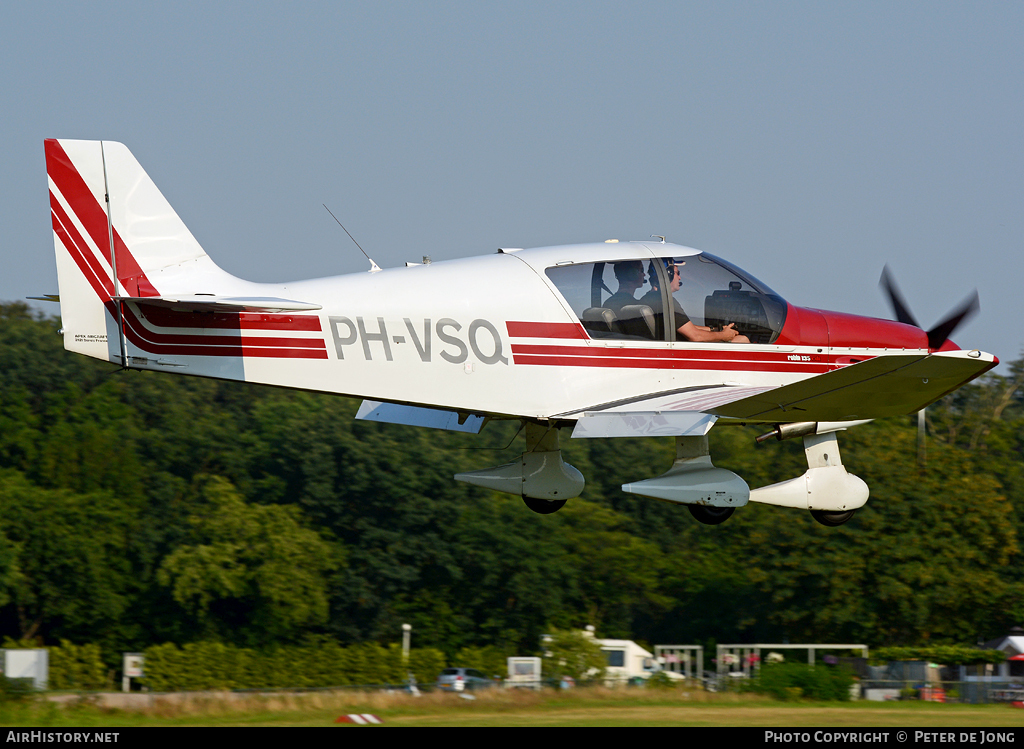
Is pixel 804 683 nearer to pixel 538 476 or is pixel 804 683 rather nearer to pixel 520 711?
pixel 520 711

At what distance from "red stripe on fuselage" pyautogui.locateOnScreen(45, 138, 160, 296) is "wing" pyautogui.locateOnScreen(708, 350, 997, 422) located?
513cm

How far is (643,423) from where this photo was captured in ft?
32.0

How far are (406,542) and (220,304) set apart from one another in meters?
32.4

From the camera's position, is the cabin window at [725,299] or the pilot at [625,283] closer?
the pilot at [625,283]

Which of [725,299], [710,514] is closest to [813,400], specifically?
[725,299]

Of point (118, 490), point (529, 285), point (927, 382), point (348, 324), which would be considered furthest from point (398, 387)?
point (118, 490)

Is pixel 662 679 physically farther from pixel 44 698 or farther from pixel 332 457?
pixel 332 457

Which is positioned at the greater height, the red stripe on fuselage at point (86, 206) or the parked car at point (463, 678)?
the red stripe on fuselage at point (86, 206)

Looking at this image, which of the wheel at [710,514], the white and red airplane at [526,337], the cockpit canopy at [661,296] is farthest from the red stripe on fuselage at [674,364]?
the wheel at [710,514]

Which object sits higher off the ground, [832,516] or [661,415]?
[661,415]

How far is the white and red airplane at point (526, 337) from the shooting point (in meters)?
9.30

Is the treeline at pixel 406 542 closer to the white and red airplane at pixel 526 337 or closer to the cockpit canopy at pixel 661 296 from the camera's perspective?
the white and red airplane at pixel 526 337

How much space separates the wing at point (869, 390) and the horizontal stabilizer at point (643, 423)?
243mm

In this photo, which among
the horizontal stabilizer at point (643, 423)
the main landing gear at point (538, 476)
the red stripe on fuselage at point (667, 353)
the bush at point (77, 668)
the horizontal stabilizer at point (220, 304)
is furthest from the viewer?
the bush at point (77, 668)
